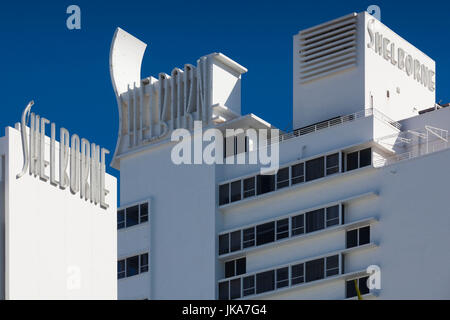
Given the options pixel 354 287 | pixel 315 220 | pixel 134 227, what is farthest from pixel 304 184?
pixel 134 227

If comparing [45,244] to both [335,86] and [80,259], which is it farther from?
[335,86]

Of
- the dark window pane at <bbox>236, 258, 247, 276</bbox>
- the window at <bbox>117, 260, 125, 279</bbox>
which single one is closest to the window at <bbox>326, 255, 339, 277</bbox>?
the dark window pane at <bbox>236, 258, 247, 276</bbox>

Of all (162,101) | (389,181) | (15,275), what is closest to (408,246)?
(389,181)

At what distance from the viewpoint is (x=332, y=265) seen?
9344cm

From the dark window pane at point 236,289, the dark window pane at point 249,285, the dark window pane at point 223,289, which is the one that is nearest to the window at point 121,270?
the dark window pane at point 223,289

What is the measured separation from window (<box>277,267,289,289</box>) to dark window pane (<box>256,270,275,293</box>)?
389 millimetres

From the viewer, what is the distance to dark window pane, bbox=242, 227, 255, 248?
97750 millimetres

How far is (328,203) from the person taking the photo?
94.5 m

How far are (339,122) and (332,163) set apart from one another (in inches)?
128

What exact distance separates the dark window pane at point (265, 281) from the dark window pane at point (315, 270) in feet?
8.44

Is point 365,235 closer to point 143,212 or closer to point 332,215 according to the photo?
point 332,215

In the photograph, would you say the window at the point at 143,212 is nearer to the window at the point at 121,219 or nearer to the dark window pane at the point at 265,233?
the window at the point at 121,219
